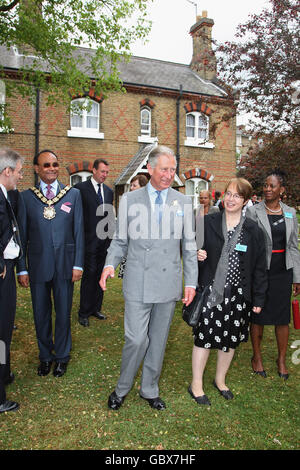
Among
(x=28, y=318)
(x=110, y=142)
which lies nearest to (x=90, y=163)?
(x=110, y=142)

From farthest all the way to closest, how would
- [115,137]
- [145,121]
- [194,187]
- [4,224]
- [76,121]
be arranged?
1. [194,187]
2. [145,121]
3. [115,137]
4. [76,121]
5. [4,224]

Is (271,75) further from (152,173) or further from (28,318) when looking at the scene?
(28,318)

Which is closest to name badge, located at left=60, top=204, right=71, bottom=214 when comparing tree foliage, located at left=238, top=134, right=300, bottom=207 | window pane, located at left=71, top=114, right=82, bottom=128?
tree foliage, located at left=238, top=134, right=300, bottom=207

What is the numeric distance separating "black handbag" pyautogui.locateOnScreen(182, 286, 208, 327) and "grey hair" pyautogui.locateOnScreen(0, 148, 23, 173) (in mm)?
2106

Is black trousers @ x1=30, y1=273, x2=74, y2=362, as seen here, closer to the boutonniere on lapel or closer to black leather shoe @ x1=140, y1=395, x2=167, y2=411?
the boutonniere on lapel

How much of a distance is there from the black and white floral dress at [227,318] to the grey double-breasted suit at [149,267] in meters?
0.35

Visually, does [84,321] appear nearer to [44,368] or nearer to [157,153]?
[44,368]

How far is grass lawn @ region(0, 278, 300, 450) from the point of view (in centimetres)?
318

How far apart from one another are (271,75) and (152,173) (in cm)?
358

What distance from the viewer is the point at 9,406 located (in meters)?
3.58

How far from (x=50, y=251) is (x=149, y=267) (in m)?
1.31

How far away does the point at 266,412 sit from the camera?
371 cm

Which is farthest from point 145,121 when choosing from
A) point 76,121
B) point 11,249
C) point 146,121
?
point 11,249
